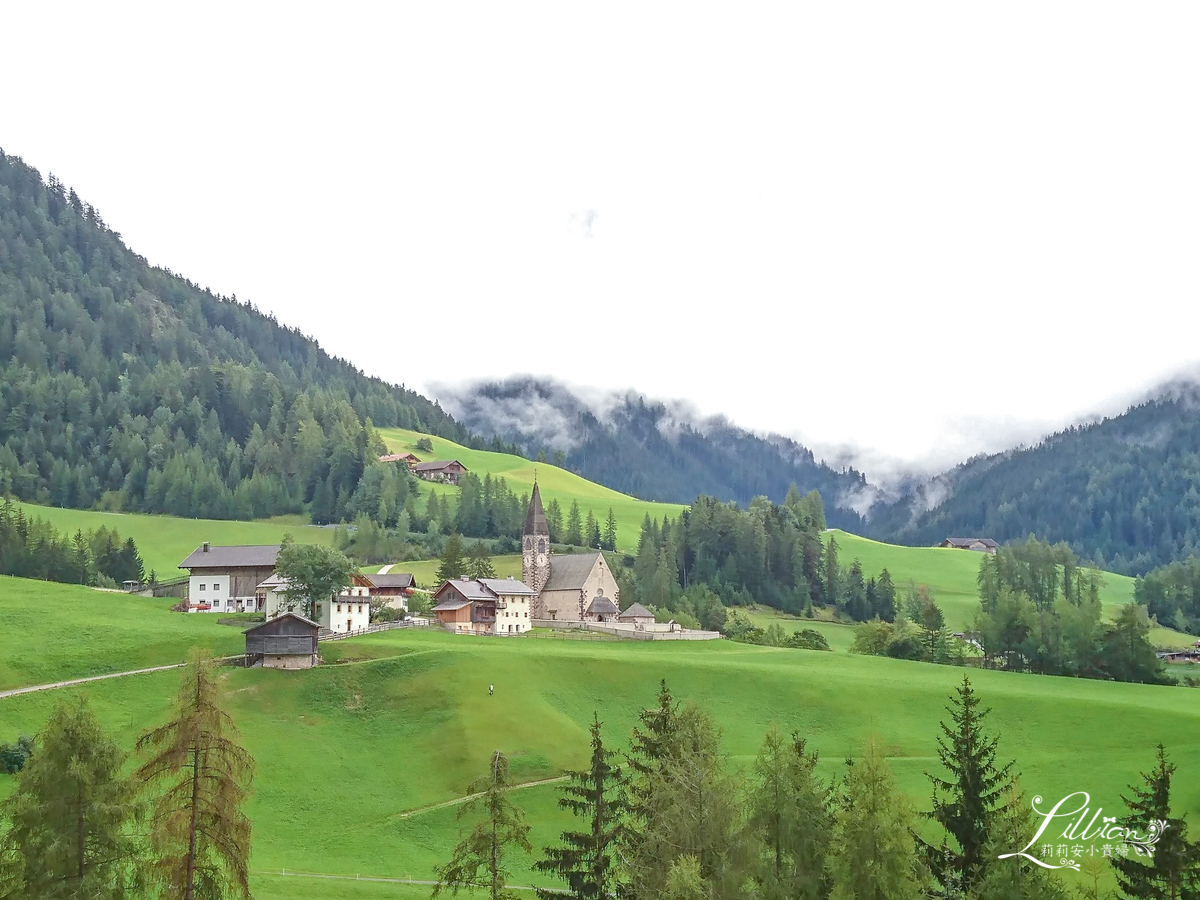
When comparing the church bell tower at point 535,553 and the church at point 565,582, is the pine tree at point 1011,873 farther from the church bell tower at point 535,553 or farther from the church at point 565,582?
the church bell tower at point 535,553

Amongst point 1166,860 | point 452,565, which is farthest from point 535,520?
point 1166,860

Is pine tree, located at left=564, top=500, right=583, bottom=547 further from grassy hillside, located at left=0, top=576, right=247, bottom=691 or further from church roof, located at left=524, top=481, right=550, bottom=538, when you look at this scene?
grassy hillside, located at left=0, top=576, right=247, bottom=691

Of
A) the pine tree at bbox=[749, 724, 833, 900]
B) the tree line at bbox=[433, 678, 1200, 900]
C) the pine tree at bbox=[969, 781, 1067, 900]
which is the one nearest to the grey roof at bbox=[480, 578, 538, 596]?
the tree line at bbox=[433, 678, 1200, 900]

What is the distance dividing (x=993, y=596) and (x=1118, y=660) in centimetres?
4171

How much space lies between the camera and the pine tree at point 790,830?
3180cm

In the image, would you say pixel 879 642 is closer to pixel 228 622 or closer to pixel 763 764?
pixel 228 622

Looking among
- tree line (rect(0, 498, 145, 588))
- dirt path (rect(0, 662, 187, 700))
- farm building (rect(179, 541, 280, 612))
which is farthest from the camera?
tree line (rect(0, 498, 145, 588))

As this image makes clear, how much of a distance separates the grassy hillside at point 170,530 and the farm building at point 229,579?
157 ft

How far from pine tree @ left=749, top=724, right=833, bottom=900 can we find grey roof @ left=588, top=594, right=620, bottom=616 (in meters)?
96.0

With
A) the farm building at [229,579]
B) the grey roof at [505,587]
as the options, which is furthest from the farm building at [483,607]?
the farm building at [229,579]

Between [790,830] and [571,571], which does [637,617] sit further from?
[790,830]

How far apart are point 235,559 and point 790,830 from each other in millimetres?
95262

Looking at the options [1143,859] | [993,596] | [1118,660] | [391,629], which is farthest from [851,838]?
[993,596]

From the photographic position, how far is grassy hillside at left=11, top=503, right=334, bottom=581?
538 ft
